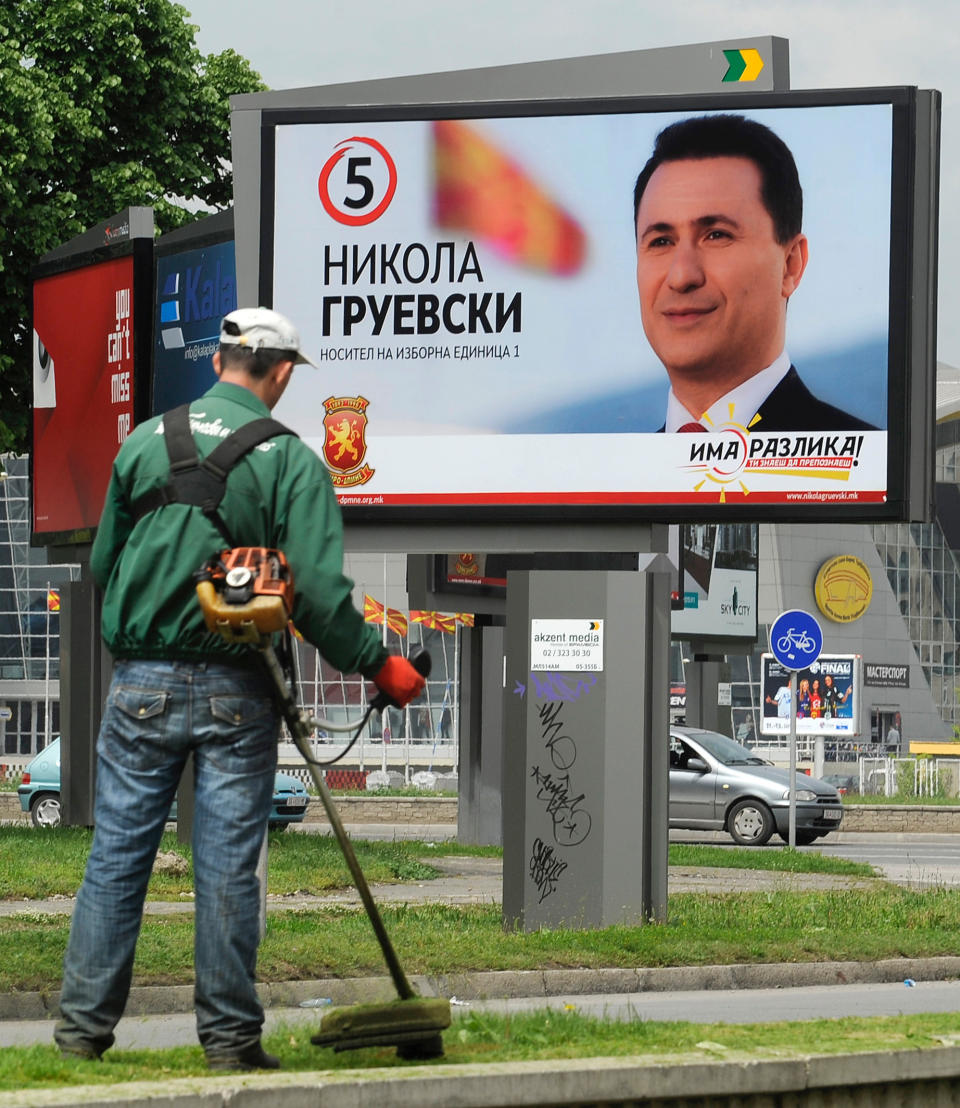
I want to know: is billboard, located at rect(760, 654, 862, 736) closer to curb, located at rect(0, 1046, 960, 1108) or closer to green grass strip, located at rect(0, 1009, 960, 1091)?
green grass strip, located at rect(0, 1009, 960, 1091)

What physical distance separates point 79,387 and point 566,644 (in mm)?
10969

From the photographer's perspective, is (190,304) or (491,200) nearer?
(491,200)

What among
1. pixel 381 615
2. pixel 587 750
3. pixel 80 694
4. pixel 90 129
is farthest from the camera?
pixel 381 615

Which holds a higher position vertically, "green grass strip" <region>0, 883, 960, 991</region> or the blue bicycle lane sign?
the blue bicycle lane sign

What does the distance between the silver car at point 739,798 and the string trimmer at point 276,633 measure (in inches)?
932

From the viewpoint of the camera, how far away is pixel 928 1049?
514cm

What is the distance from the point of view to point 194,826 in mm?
5227

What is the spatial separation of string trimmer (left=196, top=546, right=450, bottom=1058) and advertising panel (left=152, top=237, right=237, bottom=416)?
1437 cm

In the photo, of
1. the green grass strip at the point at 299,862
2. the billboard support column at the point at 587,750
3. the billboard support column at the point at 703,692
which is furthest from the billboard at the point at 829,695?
the billboard support column at the point at 587,750

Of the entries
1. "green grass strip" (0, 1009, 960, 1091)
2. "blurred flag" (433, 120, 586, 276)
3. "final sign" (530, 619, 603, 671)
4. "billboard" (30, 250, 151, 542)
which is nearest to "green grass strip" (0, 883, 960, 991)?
"final sign" (530, 619, 603, 671)

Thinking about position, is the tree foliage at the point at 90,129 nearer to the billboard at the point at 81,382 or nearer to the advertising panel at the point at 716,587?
the billboard at the point at 81,382

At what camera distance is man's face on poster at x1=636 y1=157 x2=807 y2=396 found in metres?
12.3

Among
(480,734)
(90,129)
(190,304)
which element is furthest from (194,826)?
(90,129)

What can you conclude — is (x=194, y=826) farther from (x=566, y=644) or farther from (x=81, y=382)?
(x=81, y=382)
